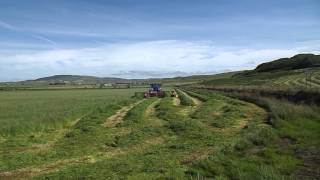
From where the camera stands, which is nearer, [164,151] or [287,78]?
[164,151]

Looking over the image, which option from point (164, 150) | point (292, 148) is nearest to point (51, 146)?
point (164, 150)

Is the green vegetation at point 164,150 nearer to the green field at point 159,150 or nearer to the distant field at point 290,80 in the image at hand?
the green field at point 159,150

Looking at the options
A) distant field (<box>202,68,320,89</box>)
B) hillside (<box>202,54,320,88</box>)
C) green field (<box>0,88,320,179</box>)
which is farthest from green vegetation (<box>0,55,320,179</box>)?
hillside (<box>202,54,320,88</box>)

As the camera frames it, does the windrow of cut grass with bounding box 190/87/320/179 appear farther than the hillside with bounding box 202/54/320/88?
No

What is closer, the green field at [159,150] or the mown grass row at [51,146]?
the green field at [159,150]

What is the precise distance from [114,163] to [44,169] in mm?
2009

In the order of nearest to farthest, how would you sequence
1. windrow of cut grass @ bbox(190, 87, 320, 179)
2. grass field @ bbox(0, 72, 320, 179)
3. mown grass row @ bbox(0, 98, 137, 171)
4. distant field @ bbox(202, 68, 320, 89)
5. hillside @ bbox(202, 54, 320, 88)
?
windrow of cut grass @ bbox(190, 87, 320, 179) < grass field @ bbox(0, 72, 320, 179) < mown grass row @ bbox(0, 98, 137, 171) < distant field @ bbox(202, 68, 320, 89) < hillside @ bbox(202, 54, 320, 88)

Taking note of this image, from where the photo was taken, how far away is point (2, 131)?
71.1 ft

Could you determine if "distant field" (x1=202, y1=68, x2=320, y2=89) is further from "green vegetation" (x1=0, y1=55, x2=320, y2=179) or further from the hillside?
"green vegetation" (x1=0, y1=55, x2=320, y2=179)

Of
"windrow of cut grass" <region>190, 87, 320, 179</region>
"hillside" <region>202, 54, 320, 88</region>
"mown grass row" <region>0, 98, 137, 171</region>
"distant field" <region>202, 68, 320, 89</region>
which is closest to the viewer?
"windrow of cut grass" <region>190, 87, 320, 179</region>

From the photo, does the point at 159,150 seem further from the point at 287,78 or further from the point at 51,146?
the point at 287,78

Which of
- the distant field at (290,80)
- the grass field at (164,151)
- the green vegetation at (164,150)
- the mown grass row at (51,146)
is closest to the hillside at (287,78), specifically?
the distant field at (290,80)

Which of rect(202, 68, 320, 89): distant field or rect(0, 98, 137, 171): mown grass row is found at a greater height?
rect(202, 68, 320, 89): distant field

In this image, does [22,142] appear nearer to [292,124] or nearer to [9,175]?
[9,175]
